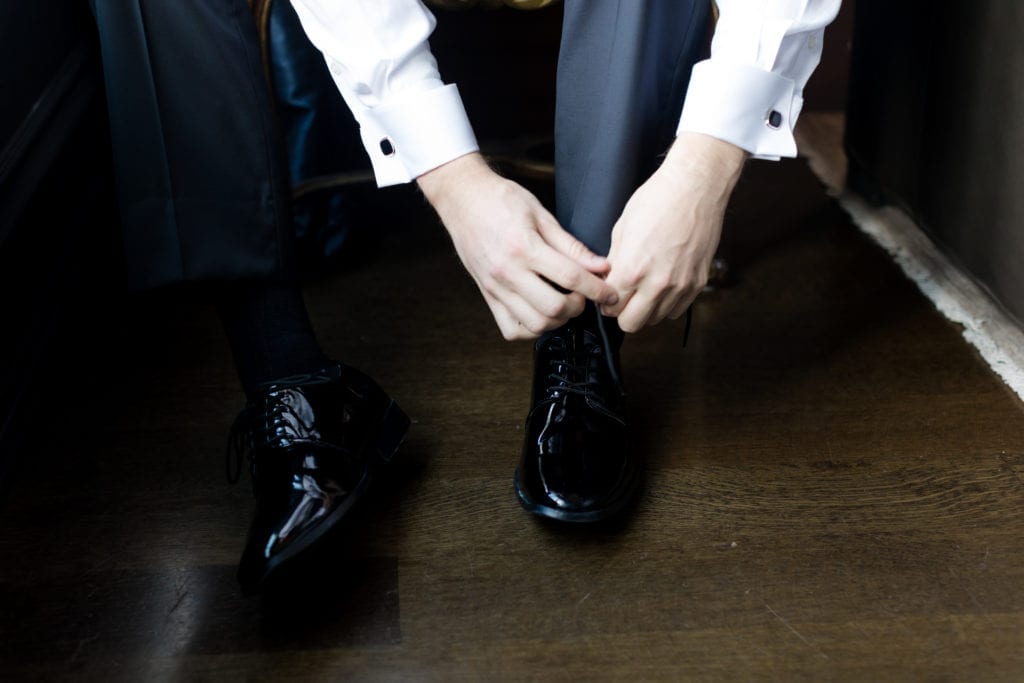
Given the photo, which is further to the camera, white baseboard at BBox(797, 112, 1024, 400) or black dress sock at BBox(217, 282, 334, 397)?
white baseboard at BBox(797, 112, 1024, 400)

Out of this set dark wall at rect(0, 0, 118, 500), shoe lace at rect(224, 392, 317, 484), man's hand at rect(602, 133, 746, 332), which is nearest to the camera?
man's hand at rect(602, 133, 746, 332)

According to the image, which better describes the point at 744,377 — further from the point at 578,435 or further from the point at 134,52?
the point at 134,52

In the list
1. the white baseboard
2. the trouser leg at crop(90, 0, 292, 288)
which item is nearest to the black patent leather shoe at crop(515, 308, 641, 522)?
the trouser leg at crop(90, 0, 292, 288)

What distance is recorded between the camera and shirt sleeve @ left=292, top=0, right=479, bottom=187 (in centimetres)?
72

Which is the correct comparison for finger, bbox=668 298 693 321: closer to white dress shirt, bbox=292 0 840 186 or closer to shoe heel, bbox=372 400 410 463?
white dress shirt, bbox=292 0 840 186

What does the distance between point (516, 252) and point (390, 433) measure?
253 millimetres

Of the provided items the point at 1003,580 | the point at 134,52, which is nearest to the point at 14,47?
the point at 134,52

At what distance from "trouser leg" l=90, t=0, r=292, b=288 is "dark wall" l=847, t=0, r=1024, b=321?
705mm

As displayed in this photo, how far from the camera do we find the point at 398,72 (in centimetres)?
73

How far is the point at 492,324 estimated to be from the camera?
1.12 meters

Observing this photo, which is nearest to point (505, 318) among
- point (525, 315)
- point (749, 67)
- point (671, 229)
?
point (525, 315)

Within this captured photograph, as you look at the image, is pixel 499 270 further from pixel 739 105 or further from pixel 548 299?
pixel 739 105

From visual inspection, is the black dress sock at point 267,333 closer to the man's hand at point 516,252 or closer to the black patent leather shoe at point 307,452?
the black patent leather shoe at point 307,452

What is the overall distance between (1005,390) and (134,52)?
2.77 ft
